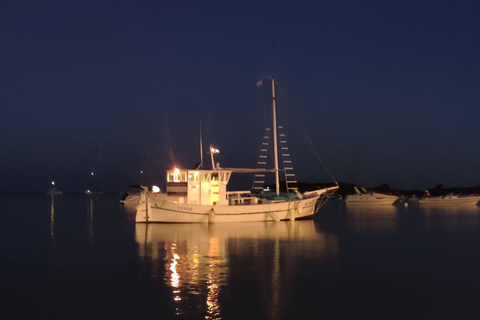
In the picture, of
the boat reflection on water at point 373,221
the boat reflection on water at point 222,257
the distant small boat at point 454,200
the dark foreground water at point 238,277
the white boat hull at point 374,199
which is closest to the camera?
the dark foreground water at point 238,277

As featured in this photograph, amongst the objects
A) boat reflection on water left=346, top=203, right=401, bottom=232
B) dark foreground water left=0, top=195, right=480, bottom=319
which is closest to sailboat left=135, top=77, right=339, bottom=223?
dark foreground water left=0, top=195, right=480, bottom=319

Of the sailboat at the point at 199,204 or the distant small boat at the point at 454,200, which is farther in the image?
the distant small boat at the point at 454,200

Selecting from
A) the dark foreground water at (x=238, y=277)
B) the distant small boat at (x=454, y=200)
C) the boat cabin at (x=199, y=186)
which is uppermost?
the boat cabin at (x=199, y=186)

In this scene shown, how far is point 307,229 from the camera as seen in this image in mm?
36000

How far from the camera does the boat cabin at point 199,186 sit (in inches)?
1487

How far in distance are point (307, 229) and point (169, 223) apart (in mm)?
10458

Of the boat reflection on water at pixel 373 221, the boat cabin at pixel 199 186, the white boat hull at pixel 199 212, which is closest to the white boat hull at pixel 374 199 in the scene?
the boat reflection on water at pixel 373 221

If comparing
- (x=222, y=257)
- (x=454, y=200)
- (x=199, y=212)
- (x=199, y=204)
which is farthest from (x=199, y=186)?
(x=454, y=200)

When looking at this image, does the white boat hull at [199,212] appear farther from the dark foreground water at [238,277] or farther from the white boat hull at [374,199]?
the white boat hull at [374,199]

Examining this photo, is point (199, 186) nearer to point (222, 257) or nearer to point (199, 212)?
point (199, 212)

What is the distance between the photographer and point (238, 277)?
56.2 ft

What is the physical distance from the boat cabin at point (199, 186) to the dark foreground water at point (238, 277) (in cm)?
705

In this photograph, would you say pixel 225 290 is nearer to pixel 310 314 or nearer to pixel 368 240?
pixel 310 314

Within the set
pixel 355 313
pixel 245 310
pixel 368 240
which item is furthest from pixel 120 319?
pixel 368 240
